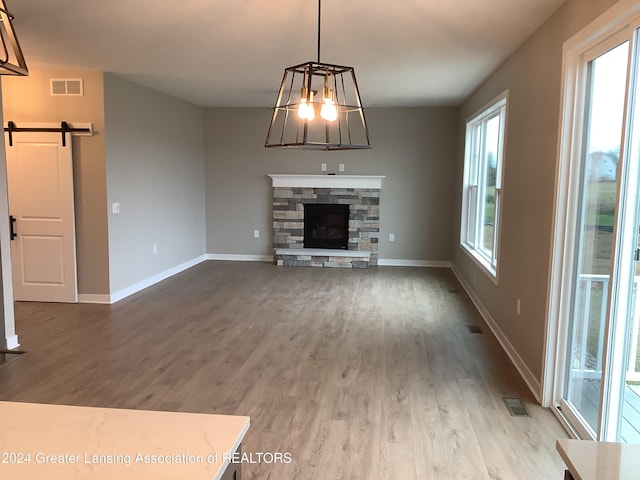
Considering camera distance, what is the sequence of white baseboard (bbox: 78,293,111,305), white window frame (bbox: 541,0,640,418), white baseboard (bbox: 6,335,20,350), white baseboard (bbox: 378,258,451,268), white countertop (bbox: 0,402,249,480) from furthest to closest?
white baseboard (bbox: 378,258,451,268)
white baseboard (bbox: 78,293,111,305)
white baseboard (bbox: 6,335,20,350)
white window frame (bbox: 541,0,640,418)
white countertop (bbox: 0,402,249,480)

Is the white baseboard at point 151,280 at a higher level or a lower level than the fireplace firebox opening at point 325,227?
lower

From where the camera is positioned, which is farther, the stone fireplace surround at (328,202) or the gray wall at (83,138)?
the stone fireplace surround at (328,202)

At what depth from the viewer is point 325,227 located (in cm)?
811

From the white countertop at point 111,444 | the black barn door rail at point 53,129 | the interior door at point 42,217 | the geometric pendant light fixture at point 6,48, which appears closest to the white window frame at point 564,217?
the white countertop at point 111,444

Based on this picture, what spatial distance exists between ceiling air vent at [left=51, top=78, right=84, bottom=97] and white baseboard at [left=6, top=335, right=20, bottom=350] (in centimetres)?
262

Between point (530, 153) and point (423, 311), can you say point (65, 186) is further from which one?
point (530, 153)

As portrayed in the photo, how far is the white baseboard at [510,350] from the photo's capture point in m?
3.27

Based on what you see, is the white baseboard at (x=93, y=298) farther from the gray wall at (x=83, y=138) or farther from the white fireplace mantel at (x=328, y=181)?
the white fireplace mantel at (x=328, y=181)

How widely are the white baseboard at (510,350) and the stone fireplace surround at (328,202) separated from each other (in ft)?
7.44

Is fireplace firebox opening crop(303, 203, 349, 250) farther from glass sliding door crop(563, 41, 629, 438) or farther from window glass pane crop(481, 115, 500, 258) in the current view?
glass sliding door crop(563, 41, 629, 438)

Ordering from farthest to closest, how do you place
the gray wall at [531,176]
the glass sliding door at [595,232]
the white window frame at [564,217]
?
the gray wall at [531,176] → the white window frame at [564,217] → the glass sliding door at [595,232]

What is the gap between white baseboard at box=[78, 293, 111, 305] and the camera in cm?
548

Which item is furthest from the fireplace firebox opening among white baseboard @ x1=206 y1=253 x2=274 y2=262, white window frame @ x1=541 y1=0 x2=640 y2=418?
white window frame @ x1=541 y1=0 x2=640 y2=418

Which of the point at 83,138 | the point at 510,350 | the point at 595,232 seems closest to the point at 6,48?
the point at 595,232
